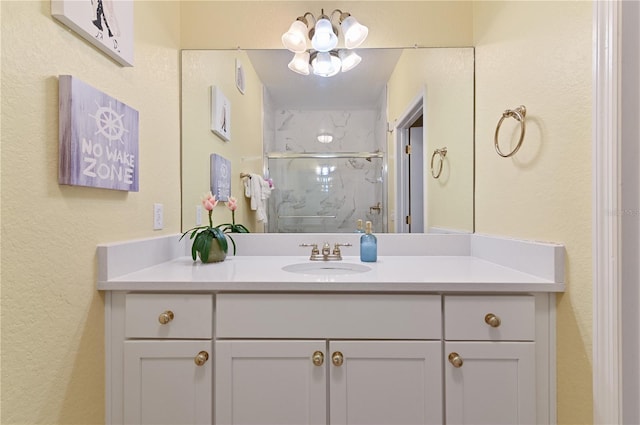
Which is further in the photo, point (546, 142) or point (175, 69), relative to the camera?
point (175, 69)

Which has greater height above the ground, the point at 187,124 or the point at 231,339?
the point at 187,124

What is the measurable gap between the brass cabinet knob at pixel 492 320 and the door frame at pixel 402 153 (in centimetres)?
68

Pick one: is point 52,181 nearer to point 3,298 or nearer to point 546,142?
point 3,298

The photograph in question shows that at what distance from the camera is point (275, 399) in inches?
39.0

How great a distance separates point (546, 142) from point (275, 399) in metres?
1.21

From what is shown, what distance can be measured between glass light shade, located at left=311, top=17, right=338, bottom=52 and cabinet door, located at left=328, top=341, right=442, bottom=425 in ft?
4.49

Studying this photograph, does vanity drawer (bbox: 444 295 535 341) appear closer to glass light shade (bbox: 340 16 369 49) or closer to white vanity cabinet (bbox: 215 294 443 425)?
white vanity cabinet (bbox: 215 294 443 425)

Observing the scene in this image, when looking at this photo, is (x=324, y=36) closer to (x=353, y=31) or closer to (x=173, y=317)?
(x=353, y=31)

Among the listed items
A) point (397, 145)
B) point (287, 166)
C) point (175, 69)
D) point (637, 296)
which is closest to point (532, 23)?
point (397, 145)

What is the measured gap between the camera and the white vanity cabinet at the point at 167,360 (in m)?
0.99

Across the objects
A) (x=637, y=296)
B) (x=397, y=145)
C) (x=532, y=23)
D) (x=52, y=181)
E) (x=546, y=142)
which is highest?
(x=532, y=23)

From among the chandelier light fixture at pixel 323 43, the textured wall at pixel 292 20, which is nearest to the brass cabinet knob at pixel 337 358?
the chandelier light fixture at pixel 323 43

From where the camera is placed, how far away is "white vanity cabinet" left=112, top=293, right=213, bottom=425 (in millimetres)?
994

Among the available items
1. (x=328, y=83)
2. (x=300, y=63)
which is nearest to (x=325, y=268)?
(x=328, y=83)
